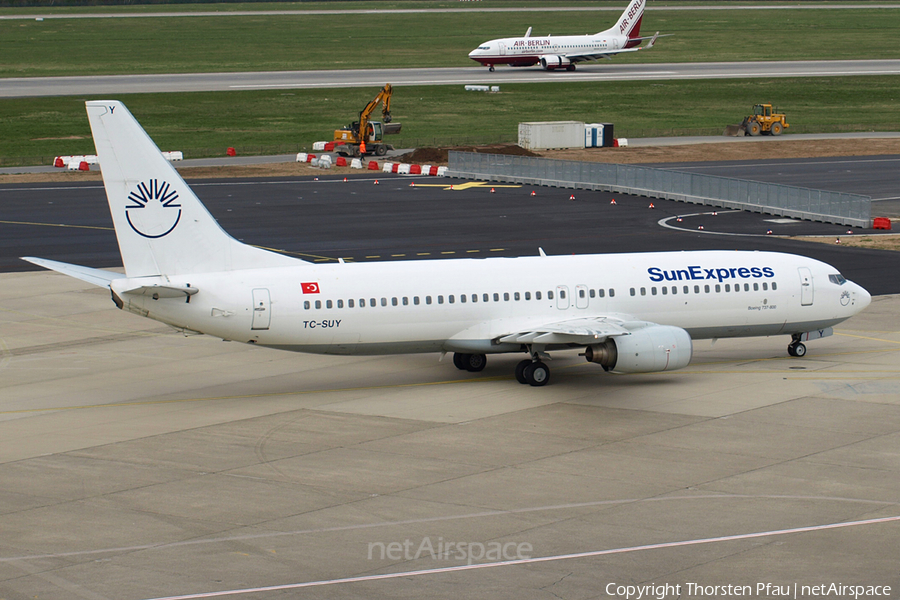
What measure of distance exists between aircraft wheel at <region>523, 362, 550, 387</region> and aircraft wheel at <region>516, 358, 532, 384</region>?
78mm

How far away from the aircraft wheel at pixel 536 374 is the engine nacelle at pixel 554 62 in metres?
148

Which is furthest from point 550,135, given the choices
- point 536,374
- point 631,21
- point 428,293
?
point 428,293

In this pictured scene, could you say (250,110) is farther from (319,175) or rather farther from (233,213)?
(233,213)

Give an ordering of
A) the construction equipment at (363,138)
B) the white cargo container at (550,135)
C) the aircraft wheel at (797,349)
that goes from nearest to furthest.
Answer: the aircraft wheel at (797,349) → the construction equipment at (363,138) → the white cargo container at (550,135)

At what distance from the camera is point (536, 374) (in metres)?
43.4

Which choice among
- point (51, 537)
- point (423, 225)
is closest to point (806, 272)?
point (51, 537)

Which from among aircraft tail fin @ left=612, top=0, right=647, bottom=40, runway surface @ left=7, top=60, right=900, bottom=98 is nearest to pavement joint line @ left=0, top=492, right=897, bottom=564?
runway surface @ left=7, top=60, right=900, bottom=98

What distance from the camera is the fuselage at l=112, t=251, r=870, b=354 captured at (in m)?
40.5

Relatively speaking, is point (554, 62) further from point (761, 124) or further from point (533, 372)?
point (533, 372)

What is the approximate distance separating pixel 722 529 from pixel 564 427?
33.0 feet

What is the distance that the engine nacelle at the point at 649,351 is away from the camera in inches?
1649

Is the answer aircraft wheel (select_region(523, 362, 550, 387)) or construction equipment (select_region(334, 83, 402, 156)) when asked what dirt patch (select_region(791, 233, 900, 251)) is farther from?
construction equipment (select_region(334, 83, 402, 156))

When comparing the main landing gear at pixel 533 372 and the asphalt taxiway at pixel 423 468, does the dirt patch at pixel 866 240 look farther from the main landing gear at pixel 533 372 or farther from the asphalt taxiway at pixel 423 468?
the main landing gear at pixel 533 372

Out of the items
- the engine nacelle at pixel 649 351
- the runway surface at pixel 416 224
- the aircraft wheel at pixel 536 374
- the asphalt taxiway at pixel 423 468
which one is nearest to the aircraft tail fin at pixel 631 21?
the runway surface at pixel 416 224
